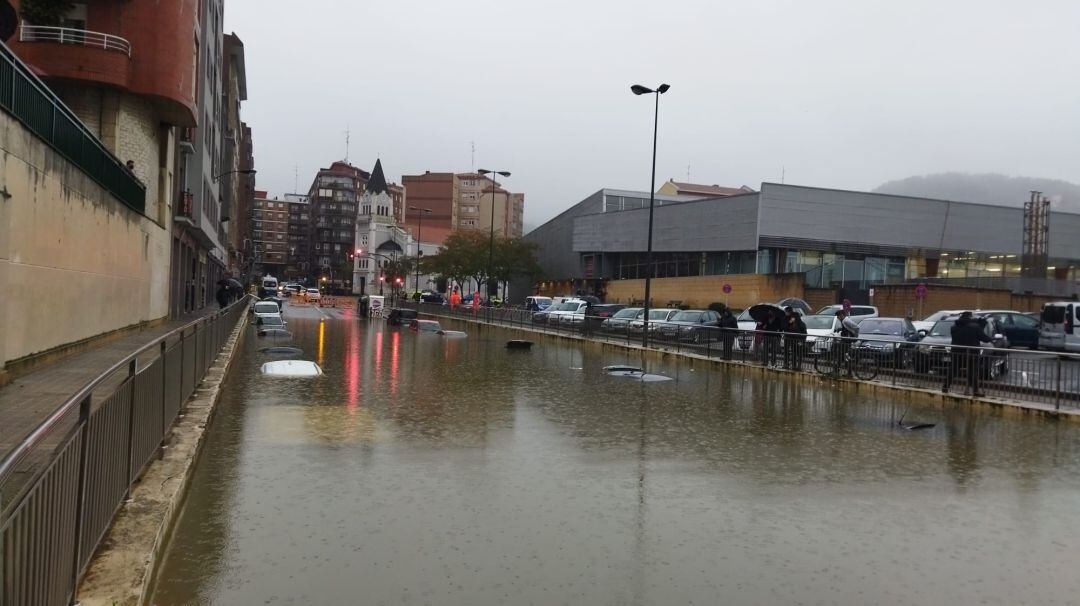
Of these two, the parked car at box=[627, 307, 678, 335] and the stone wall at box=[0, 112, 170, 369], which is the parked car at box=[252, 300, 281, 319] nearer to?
the stone wall at box=[0, 112, 170, 369]

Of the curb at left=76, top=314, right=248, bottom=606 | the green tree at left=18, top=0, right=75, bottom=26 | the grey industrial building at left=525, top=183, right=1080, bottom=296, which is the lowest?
the curb at left=76, top=314, right=248, bottom=606

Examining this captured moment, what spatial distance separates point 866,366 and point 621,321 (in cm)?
1616

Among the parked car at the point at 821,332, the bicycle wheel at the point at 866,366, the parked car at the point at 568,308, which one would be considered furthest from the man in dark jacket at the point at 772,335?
the parked car at the point at 568,308

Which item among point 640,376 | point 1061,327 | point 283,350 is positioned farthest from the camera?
point 1061,327

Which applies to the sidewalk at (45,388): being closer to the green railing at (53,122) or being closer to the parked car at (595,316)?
the green railing at (53,122)

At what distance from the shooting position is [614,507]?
677 centimetres

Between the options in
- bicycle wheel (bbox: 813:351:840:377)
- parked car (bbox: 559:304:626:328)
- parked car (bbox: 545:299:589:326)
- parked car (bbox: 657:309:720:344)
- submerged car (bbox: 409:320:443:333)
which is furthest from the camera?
parked car (bbox: 545:299:589:326)

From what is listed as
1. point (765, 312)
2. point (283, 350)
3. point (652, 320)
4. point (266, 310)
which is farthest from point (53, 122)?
point (652, 320)

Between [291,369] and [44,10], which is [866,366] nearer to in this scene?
[291,369]

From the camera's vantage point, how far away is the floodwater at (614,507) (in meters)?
4.96

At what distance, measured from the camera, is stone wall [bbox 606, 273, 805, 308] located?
57.7 m

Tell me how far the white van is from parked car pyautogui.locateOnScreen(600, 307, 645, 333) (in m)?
14.8

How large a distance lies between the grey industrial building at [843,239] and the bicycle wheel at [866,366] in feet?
133

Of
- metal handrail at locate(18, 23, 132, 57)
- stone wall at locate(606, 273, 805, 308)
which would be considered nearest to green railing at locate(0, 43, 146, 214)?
metal handrail at locate(18, 23, 132, 57)
